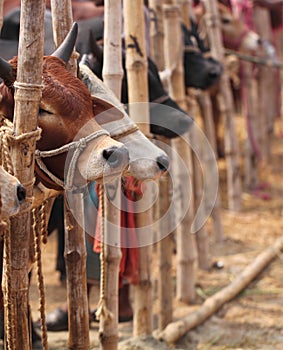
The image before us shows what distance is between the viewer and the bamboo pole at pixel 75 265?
130 inches

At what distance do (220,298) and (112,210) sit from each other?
1.82 m

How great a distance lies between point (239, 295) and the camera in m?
5.62

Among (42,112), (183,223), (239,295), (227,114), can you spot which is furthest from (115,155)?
(227,114)

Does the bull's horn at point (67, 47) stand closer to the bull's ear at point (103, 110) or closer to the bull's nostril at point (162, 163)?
the bull's ear at point (103, 110)

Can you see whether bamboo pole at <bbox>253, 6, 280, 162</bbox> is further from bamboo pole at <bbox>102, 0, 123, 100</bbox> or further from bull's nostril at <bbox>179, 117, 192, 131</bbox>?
bamboo pole at <bbox>102, 0, 123, 100</bbox>

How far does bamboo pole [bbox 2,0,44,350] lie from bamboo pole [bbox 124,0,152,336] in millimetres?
1295

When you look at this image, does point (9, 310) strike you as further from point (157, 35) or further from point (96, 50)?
point (157, 35)

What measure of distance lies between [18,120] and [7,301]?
713 millimetres

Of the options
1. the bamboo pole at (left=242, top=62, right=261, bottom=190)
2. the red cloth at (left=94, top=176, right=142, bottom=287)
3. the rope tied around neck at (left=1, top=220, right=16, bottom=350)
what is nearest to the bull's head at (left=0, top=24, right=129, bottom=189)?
the rope tied around neck at (left=1, top=220, right=16, bottom=350)

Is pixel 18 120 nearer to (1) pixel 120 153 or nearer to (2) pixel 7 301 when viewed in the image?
(1) pixel 120 153

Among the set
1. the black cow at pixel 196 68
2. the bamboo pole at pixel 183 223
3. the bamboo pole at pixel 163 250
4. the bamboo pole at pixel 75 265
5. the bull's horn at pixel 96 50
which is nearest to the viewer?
the bamboo pole at pixel 75 265

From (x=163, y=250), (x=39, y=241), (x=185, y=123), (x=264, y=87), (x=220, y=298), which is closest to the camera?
(x=39, y=241)

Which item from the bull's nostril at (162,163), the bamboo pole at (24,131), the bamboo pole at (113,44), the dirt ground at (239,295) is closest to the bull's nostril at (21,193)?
the bamboo pole at (24,131)

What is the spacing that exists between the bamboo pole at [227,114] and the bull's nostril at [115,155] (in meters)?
4.31
